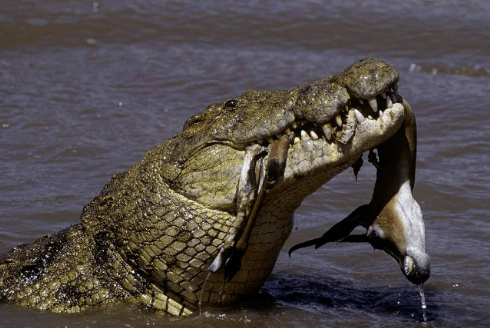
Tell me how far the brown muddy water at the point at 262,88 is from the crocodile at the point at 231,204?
17 centimetres

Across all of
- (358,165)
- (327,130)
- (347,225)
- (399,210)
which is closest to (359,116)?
(327,130)

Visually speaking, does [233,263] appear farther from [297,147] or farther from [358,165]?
[358,165]

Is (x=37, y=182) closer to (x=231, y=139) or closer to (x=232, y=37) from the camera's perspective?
(x=231, y=139)

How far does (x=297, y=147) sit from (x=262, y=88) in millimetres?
5333

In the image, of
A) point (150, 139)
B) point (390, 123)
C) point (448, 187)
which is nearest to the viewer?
point (390, 123)

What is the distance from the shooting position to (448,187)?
6.19 metres

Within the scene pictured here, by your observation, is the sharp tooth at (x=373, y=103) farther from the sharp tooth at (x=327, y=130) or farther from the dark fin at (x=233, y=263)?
the dark fin at (x=233, y=263)

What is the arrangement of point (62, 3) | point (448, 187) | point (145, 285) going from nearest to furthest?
1. point (145, 285)
2. point (448, 187)
3. point (62, 3)

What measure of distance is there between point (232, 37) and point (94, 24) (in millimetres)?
1871

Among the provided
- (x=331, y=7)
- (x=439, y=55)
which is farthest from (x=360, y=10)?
(x=439, y=55)

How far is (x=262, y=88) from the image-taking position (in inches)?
346

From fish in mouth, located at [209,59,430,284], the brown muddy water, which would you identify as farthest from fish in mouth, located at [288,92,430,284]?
the brown muddy water

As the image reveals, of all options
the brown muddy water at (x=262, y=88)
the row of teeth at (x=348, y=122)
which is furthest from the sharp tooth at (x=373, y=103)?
the brown muddy water at (x=262, y=88)

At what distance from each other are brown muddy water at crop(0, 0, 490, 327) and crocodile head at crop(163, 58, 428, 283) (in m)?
0.67
